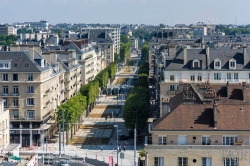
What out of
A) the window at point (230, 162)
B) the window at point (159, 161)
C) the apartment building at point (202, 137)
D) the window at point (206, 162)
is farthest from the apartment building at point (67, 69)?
the window at point (230, 162)

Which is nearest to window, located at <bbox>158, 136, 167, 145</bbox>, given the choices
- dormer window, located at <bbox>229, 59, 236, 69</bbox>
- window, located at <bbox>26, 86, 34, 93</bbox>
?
dormer window, located at <bbox>229, 59, 236, 69</bbox>

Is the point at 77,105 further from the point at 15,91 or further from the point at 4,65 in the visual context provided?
the point at 4,65

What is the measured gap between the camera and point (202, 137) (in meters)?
50.3

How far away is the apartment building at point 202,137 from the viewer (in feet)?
162

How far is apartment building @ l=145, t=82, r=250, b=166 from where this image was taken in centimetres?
4928

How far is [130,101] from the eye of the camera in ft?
338

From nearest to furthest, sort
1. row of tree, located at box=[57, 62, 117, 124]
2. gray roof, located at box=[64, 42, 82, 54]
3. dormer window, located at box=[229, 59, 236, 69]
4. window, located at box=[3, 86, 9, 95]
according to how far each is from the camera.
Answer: dormer window, located at box=[229, 59, 236, 69]
window, located at box=[3, 86, 9, 95]
row of tree, located at box=[57, 62, 117, 124]
gray roof, located at box=[64, 42, 82, 54]

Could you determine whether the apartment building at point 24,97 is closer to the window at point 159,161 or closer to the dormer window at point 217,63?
the dormer window at point 217,63

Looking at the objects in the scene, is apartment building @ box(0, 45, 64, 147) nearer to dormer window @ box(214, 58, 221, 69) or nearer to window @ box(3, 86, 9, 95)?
window @ box(3, 86, 9, 95)

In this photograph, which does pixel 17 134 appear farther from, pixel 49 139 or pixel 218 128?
pixel 218 128

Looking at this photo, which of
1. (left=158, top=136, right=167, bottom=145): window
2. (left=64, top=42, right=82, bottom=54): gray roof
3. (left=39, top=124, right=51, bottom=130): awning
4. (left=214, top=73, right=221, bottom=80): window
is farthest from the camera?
(left=64, top=42, right=82, bottom=54): gray roof

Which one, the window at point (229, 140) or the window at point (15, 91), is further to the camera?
the window at point (15, 91)

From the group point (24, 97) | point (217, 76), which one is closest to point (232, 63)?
point (217, 76)

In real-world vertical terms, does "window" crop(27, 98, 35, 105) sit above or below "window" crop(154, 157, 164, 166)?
below
